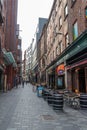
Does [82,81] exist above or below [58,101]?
above

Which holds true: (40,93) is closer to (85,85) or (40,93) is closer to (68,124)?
(85,85)

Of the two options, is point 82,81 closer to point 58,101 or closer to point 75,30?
point 75,30

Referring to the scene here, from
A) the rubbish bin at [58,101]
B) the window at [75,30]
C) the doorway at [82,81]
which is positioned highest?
the window at [75,30]

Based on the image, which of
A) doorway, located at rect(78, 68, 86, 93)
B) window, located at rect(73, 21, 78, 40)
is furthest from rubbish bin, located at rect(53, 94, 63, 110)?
window, located at rect(73, 21, 78, 40)

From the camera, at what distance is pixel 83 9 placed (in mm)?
13375

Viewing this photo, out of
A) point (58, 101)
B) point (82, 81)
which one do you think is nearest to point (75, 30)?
point (82, 81)

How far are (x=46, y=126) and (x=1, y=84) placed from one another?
21053 mm

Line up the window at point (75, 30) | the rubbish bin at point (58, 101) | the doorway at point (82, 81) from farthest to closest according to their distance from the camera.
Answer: the window at point (75, 30) < the doorway at point (82, 81) < the rubbish bin at point (58, 101)

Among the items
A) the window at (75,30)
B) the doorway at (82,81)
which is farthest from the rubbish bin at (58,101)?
the window at (75,30)

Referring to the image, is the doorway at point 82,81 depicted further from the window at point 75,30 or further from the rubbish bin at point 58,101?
the rubbish bin at point 58,101

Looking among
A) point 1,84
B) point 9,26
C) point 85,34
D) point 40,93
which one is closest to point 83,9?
point 85,34

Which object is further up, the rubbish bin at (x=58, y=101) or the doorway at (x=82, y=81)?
the doorway at (x=82, y=81)

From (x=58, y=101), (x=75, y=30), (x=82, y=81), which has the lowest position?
(x=58, y=101)

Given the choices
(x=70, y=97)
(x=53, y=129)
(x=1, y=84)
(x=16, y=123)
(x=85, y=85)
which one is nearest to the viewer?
(x=53, y=129)
